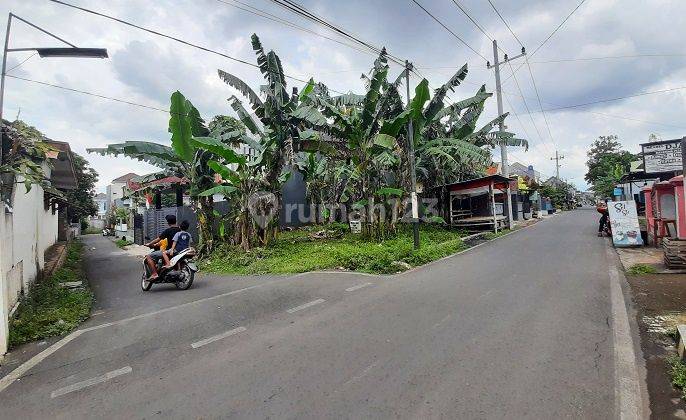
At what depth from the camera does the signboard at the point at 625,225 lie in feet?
41.4

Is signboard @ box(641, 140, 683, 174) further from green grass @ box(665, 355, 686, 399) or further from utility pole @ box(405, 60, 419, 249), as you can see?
green grass @ box(665, 355, 686, 399)

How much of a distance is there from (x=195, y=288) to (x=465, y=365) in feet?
21.7

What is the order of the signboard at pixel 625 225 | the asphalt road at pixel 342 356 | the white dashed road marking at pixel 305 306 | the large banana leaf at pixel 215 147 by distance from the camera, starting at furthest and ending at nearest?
1. the signboard at pixel 625 225
2. the large banana leaf at pixel 215 147
3. the white dashed road marking at pixel 305 306
4. the asphalt road at pixel 342 356

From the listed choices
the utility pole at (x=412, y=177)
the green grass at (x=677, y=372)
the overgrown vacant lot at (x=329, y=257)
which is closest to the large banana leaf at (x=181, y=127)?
the overgrown vacant lot at (x=329, y=257)

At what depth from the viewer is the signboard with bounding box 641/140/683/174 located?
910 cm

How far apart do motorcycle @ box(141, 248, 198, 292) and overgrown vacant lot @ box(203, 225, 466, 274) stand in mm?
1922

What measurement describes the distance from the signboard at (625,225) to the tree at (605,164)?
107 feet

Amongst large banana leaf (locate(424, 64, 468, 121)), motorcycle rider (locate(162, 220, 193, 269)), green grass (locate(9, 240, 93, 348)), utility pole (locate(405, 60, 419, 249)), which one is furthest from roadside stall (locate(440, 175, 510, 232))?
green grass (locate(9, 240, 93, 348))

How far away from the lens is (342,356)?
13.5 ft

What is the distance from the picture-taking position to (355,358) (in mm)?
4051

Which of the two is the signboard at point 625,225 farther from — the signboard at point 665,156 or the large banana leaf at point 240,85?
the large banana leaf at point 240,85

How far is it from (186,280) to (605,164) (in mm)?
60092

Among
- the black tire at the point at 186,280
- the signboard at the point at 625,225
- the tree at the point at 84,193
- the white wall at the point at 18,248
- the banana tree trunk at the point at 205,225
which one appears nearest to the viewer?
the white wall at the point at 18,248

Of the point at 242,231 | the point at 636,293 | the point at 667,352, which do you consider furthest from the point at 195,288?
the point at 636,293
